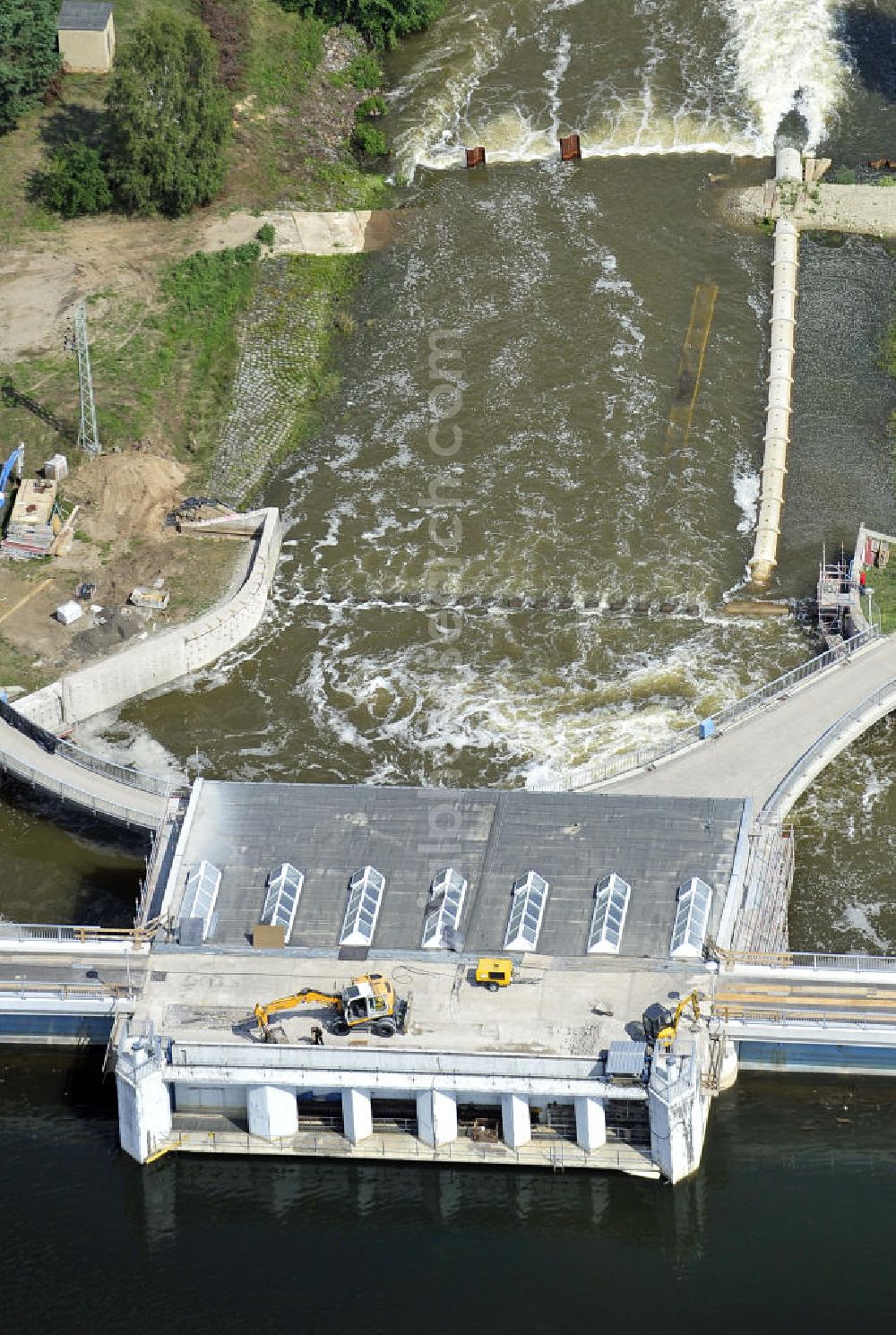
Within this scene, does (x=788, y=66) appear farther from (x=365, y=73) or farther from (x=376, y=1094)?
(x=376, y=1094)

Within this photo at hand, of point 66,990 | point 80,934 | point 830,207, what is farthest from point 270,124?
point 66,990

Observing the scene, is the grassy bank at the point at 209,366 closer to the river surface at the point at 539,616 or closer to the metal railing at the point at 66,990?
the river surface at the point at 539,616

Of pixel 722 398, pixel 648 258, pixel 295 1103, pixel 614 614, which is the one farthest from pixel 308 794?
pixel 648 258

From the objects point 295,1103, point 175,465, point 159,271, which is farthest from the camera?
point 159,271

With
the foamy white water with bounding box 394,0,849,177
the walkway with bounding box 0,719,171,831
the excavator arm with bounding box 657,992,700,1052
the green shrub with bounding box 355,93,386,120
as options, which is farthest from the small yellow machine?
the green shrub with bounding box 355,93,386,120

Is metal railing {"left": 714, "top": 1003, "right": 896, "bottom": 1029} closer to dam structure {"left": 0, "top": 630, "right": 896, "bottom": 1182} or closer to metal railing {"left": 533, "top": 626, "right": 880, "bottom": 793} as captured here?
dam structure {"left": 0, "top": 630, "right": 896, "bottom": 1182}

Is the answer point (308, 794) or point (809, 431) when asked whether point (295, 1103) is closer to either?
point (308, 794)
